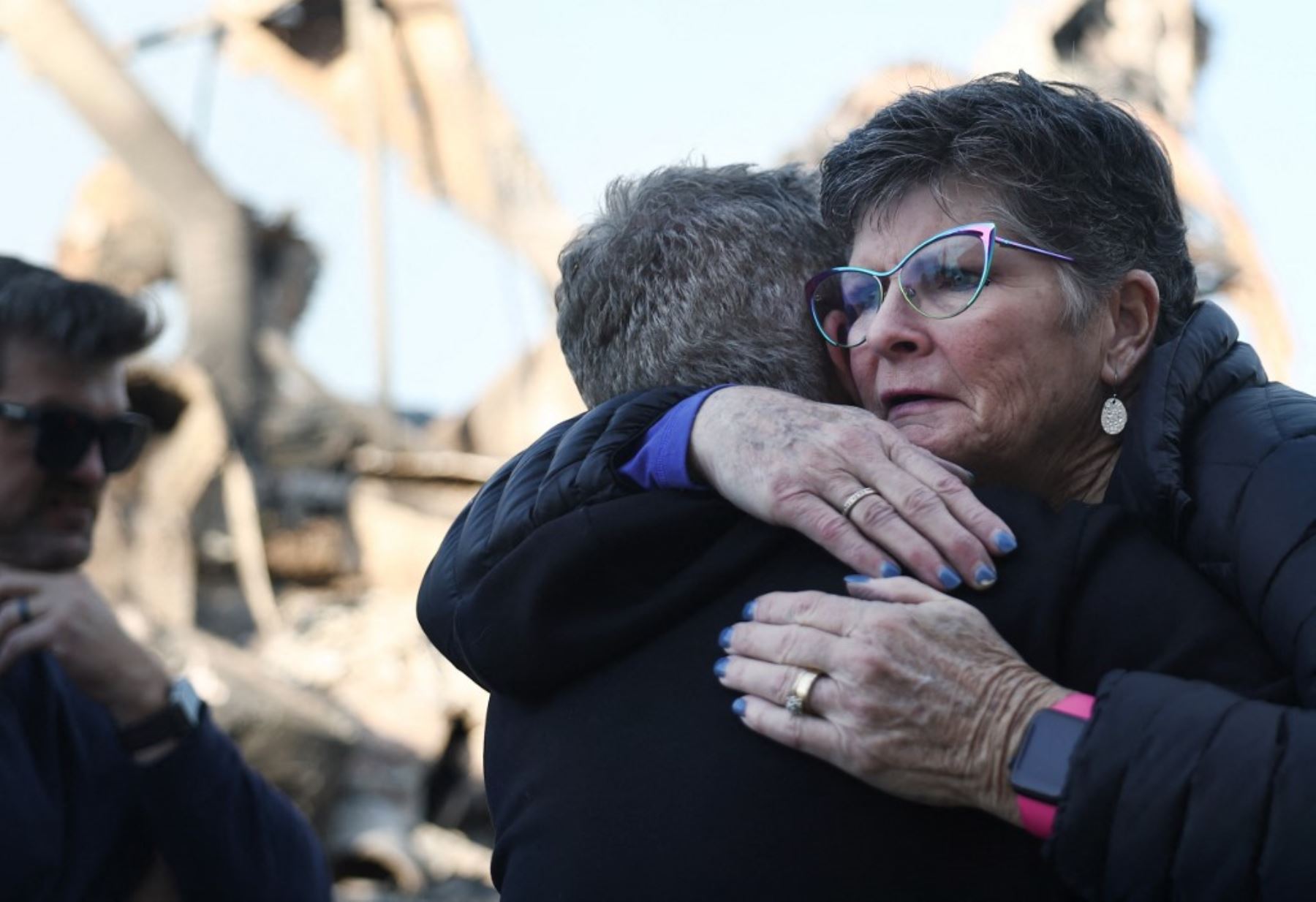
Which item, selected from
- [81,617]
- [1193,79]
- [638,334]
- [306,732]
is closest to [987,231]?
[638,334]

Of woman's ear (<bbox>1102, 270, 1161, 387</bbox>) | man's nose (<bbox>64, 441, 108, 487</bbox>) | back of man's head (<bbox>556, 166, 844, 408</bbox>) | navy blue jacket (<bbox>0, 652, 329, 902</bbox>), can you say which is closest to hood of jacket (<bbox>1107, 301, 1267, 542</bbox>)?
woman's ear (<bbox>1102, 270, 1161, 387</bbox>)

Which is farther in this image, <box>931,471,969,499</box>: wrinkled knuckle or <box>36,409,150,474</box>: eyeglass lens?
<box>36,409,150,474</box>: eyeglass lens

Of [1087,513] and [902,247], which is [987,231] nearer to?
[902,247]

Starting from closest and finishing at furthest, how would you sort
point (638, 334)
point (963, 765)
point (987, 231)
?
point (963, 765) < point (987, 231) < point (638, 334)

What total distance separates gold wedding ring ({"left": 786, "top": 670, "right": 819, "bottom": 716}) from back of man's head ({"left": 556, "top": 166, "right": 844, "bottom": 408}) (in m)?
0.55

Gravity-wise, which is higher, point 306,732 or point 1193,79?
point 1193,79

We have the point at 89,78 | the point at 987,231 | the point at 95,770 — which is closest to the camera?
the point at 987,231

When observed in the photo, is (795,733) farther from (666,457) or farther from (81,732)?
(81,732)

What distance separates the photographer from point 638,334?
1935 mm

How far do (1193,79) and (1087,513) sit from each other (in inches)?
637

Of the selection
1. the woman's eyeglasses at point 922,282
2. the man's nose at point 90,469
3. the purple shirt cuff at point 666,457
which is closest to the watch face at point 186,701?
the man's nose at point 90,469

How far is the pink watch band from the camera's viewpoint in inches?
52.5

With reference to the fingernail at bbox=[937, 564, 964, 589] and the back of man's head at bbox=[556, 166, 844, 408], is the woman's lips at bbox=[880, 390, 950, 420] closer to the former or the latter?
the back of man's head at bbox=[556, 166, 844, 408]

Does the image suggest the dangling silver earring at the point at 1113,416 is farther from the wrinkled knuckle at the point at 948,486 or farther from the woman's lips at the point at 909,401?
the wrinkled knuckle at the point at 948,486
